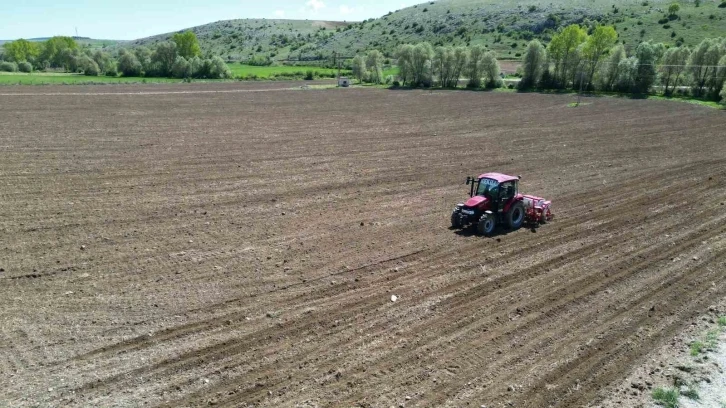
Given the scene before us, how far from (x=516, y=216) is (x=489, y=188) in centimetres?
156

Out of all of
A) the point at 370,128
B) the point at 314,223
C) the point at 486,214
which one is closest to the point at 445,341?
the point at 486,214

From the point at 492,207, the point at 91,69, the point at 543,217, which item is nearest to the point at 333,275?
the point at 492,207

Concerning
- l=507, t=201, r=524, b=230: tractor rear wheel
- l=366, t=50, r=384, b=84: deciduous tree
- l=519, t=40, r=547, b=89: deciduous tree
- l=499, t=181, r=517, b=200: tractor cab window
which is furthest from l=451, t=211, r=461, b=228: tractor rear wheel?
l=366, t=50, r=384, b=84: deciduous tree

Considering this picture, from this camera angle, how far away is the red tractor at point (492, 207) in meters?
17.2

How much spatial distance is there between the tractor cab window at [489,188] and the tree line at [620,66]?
52418 millimetres

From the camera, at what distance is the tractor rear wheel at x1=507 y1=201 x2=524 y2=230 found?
692 inches

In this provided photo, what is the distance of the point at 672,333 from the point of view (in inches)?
464

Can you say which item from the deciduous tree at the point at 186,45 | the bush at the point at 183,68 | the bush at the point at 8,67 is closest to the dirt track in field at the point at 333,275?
the bush at the point at 183,68

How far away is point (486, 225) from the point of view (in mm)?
17219

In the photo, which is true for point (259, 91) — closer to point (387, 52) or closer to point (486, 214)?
point (486, 214)

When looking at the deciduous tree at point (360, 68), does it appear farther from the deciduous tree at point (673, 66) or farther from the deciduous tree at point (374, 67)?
the deciduous tree at point (673, 66)

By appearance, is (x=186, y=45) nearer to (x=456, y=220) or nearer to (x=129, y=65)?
(x=129, y=65)

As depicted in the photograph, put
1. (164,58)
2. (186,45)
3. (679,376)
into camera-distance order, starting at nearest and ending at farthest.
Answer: (679,376)
(164,58)
(186,45)

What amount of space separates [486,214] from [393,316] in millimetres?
6358
